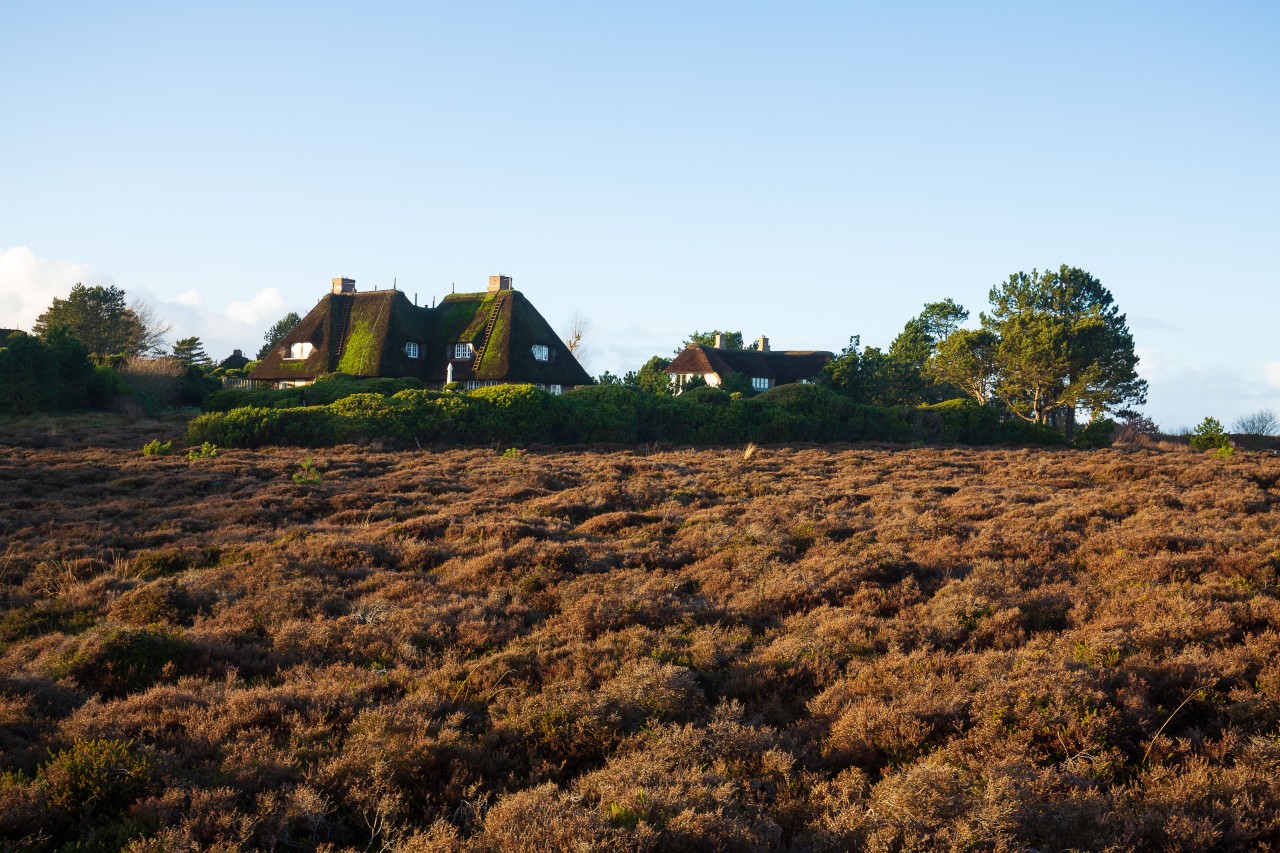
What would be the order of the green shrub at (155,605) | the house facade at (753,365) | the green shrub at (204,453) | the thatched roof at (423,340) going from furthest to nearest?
the house facade at (753,365)
the thatched roof at (423,340)
the green shrub at (204,453)
the green shrub at (155,605)

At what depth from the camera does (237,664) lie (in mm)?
8695

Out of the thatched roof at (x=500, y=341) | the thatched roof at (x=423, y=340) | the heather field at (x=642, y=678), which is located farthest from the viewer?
the thatched roof at (x=423, y=340)

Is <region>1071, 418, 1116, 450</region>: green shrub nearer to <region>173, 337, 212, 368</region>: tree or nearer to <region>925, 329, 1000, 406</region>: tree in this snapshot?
<region>925, 329, 1000, 406</region>: tree

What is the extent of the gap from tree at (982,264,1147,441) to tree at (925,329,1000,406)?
25.3 inches

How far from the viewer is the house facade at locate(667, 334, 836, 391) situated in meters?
62.7

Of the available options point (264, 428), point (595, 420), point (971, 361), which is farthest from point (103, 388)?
point (971, 361)

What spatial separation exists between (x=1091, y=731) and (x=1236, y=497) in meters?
13.5

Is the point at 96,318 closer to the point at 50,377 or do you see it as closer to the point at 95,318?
the point at 95,318

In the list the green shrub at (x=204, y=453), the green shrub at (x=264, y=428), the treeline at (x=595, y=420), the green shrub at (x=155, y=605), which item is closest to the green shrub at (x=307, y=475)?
the green shrub at (x=204, y=453)

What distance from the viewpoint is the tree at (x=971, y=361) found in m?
52.8

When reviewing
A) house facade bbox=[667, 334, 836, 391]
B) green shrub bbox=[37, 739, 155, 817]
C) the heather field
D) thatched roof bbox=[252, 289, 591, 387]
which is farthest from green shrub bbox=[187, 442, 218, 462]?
house facade bbox=[667, 334, 836, 391]

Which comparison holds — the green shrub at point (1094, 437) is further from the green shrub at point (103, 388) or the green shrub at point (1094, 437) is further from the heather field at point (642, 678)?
the green shrub at point (103, 388)

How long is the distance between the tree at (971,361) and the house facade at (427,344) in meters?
24.3

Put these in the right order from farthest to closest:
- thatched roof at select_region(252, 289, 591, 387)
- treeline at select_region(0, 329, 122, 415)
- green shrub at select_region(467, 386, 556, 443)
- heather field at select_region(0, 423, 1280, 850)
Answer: thatched roof at select_region(252, 289, 591, 387)
treeline at select_region(0, 329, 122, 415)
green shrub at select_region(467, 386, 556, 443)
heather field at select_region(0, 423, 1280, 850)
